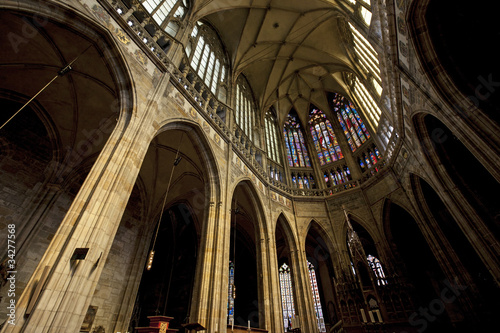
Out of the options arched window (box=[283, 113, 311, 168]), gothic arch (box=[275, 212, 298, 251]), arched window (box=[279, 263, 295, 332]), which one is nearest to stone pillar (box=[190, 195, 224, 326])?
gothic arch (box=[275, 212, 298, 251])

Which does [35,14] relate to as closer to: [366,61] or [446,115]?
[446,115]

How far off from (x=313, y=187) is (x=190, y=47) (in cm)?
1191

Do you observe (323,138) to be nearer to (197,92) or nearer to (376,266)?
(376,266)

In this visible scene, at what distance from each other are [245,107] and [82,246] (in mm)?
12999

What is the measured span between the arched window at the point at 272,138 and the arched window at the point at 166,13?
9460 mm

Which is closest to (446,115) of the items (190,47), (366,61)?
(366,61)

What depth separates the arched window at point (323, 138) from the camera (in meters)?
16.8

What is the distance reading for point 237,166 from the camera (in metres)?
10.5

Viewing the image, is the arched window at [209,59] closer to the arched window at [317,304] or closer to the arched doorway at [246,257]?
the arched doorway at [246,257]

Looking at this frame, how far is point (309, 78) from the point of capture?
18.4 meters

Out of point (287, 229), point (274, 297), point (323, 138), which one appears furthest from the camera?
point (323, 138)

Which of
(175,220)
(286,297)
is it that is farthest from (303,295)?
(175,220)

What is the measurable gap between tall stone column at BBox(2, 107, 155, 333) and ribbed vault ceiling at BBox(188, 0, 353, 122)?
9255 mm

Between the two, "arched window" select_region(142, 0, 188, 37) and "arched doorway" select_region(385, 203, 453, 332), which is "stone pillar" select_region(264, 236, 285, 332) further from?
"arched window" select_region(142, 0, 188, 37)
